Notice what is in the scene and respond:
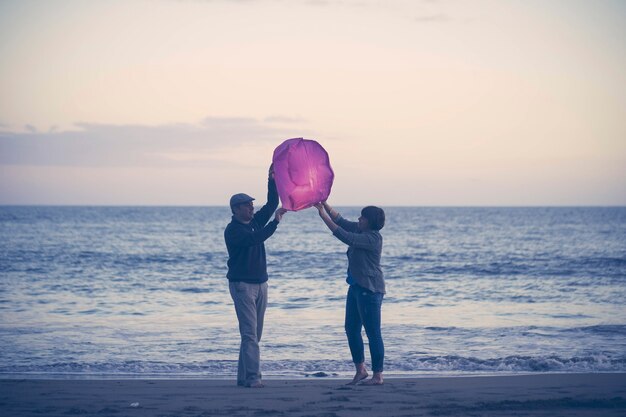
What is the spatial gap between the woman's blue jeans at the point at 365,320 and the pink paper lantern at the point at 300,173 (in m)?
0.95

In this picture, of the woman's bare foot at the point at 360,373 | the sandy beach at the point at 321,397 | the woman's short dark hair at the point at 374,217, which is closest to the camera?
the sandy beach at the point at 321,397

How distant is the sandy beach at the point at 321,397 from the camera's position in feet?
20.2

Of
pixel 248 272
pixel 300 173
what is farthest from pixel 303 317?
pixel 300 173

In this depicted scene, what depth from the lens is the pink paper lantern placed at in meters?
6.90

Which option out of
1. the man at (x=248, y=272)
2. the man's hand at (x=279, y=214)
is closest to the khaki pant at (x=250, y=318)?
the man at (x=248, y=272)

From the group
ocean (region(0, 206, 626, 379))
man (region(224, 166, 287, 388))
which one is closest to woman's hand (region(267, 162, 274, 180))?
man (region(224, 166, 287, 388))

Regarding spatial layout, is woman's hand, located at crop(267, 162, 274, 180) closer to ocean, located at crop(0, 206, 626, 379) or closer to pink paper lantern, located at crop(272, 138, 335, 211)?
pink paper lantern, located at crop(272, 138, 335, 211)

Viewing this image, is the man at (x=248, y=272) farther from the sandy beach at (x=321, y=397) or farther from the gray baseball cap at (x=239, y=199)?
the sandy beach at (x=321, y=397)

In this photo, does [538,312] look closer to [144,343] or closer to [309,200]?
[144,343]

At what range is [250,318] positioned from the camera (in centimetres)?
707

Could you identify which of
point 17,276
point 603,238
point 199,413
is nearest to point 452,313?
point 199,413

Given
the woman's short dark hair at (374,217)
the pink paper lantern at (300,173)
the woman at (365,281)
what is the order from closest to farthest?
the pink paper lantern at (300,173), the woman at (365,281), the woman's short dark hair at (374,217)

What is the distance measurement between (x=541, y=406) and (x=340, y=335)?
5.19m

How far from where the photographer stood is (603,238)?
4391cm
